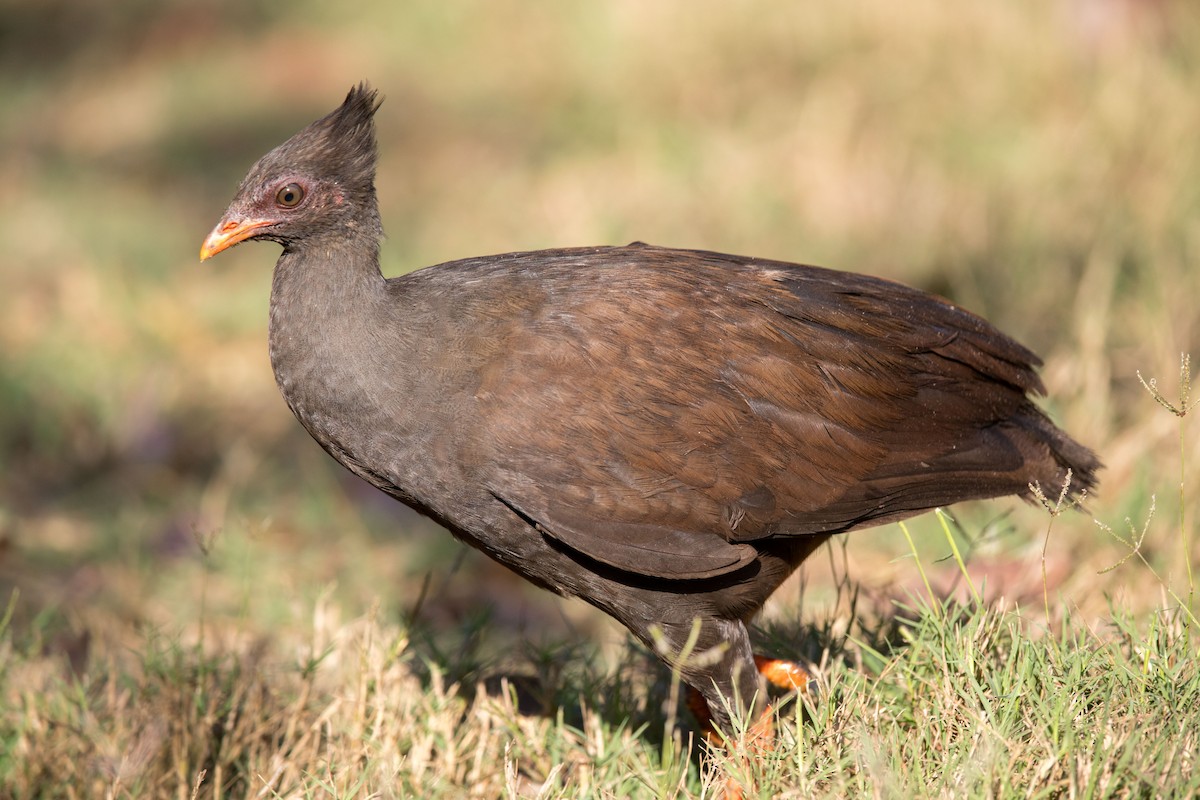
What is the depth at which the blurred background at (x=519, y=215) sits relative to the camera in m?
5.80

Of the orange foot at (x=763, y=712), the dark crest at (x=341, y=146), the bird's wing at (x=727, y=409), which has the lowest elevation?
the orange foot at (x=763, y=712)

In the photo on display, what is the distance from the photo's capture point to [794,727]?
145 inches

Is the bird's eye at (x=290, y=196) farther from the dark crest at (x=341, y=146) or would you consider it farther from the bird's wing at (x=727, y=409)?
the bird's wing at (x=727, y=409)

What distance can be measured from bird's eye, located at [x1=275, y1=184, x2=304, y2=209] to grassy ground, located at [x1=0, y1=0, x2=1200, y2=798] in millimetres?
→ 1119

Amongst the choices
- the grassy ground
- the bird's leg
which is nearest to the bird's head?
the grassy ground

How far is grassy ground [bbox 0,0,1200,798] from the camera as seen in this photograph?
3.72 m

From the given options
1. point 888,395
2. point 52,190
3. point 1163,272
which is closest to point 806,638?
point 888,395

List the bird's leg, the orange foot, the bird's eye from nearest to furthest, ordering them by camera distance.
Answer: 1. the orange foot
2. the bird's leg
3. the bird's eye

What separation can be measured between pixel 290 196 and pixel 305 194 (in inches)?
1.7

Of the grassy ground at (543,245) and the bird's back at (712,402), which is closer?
the bird's back at (712,402)

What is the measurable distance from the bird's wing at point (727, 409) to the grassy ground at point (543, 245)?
0.40 meters

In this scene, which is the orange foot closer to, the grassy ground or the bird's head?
the grassy ground

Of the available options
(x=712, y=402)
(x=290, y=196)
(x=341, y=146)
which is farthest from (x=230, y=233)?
(x=712, y=402)

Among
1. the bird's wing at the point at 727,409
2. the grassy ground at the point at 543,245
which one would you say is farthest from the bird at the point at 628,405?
the grassy ground at the point at 543,245
